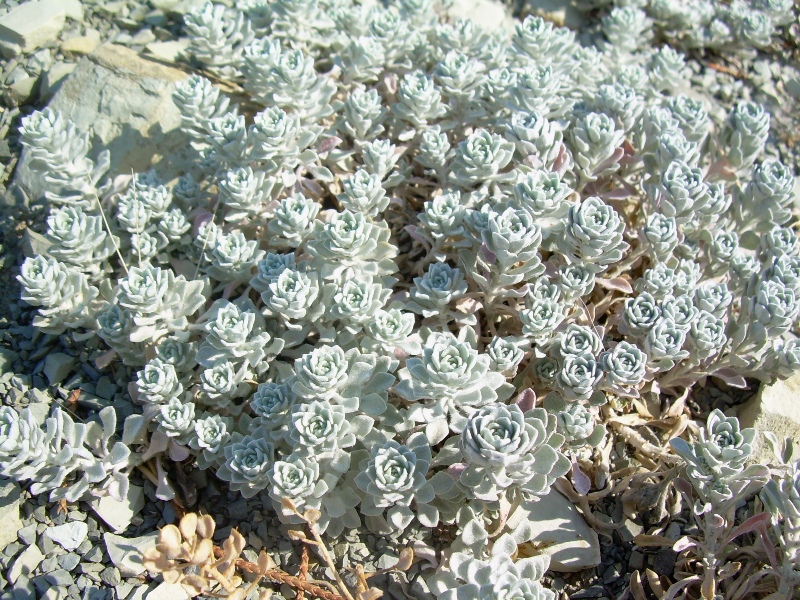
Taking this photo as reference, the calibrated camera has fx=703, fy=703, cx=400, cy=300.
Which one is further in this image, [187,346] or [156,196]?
[156,196]

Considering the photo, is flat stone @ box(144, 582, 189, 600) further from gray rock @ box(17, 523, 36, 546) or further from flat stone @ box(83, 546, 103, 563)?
gray rock @ box(17, 523, 36, 546)

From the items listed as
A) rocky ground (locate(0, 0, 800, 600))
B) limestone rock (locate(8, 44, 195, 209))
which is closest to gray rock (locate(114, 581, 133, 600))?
rocky ground (locate(0, 0, 800, 600))

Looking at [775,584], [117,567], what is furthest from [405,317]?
[775,584]

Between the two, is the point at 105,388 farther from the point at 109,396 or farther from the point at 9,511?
the point at 9,511

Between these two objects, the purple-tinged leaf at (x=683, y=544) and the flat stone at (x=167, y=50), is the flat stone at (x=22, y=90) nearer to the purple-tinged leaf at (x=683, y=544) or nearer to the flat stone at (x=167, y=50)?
the flat stone at (x=167, y=50)

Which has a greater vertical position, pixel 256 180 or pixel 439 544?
pixel 256 180

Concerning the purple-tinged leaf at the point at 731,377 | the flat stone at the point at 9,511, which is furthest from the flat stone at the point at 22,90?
the purple-tinged leaf at the point at 731,377

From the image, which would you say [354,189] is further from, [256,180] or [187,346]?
[187,346]
